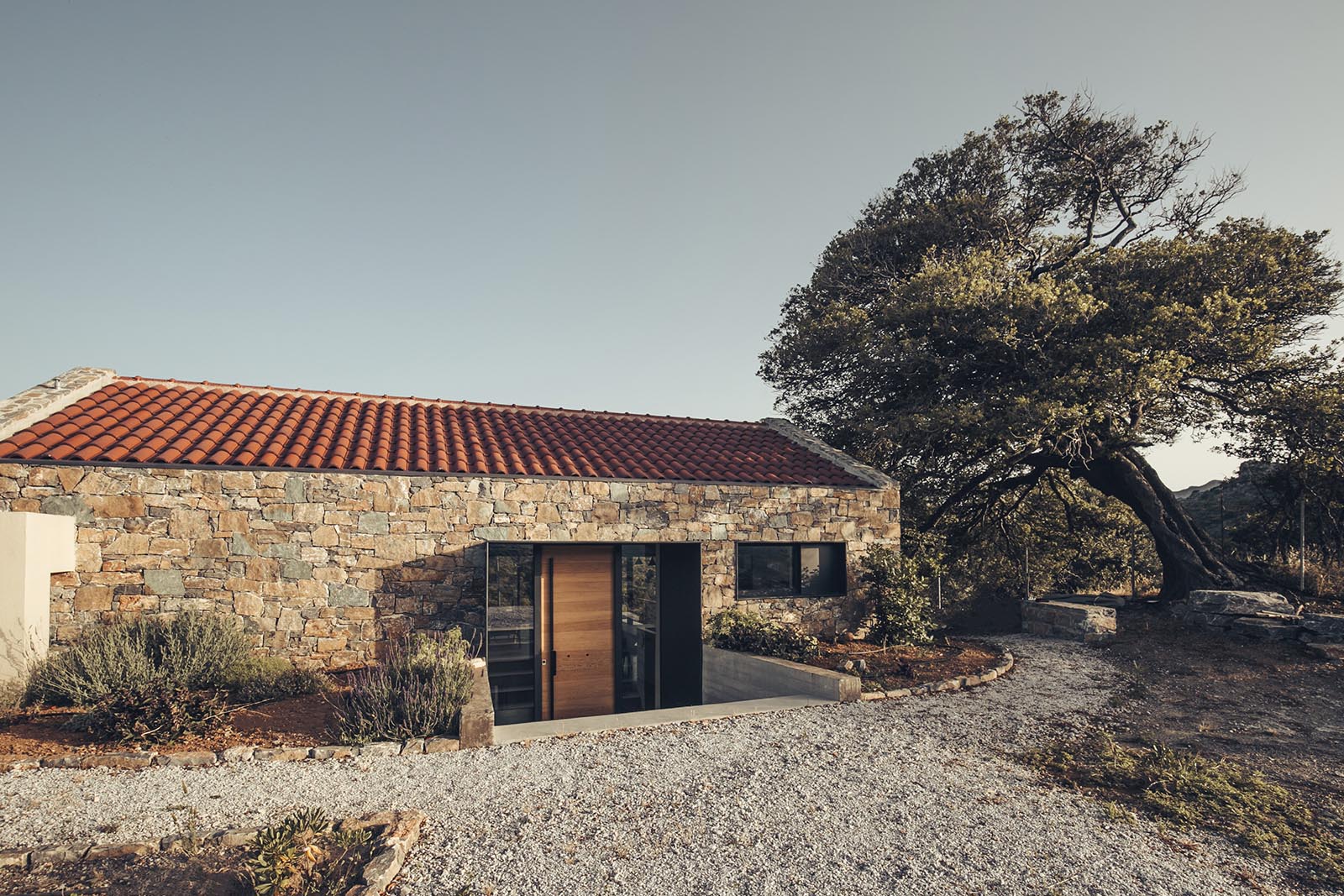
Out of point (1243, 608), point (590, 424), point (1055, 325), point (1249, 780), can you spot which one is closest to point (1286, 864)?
point (1249, 780)

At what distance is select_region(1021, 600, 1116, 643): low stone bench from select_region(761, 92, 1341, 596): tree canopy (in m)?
2.90

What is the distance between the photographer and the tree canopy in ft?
43.3

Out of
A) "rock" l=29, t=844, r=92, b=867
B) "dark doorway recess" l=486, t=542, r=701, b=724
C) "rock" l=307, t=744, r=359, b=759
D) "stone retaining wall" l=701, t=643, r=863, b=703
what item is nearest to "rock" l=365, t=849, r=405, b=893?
"rock" l=29, t=844, r=92, b=867

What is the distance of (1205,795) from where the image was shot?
18.8ft

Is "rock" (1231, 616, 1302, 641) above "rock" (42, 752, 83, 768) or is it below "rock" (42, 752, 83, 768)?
below

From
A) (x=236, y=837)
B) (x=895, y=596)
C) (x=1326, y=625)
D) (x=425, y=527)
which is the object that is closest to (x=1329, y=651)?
(x=1326, y=625)

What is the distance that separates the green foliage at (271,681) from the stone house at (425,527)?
0.82m

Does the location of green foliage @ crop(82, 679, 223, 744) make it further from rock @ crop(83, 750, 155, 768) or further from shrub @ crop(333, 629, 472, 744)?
shrub @ crop(333, 629, 472, 744)

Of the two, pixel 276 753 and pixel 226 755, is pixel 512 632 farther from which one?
pixel 226 755

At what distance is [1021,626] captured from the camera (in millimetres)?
15203

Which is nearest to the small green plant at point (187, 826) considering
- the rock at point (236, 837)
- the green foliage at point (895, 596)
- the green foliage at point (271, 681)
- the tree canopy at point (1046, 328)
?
the rock at point (236, 837)

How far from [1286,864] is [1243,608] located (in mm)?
9756

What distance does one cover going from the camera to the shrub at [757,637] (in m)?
10.7

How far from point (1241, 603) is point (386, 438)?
15242mm
